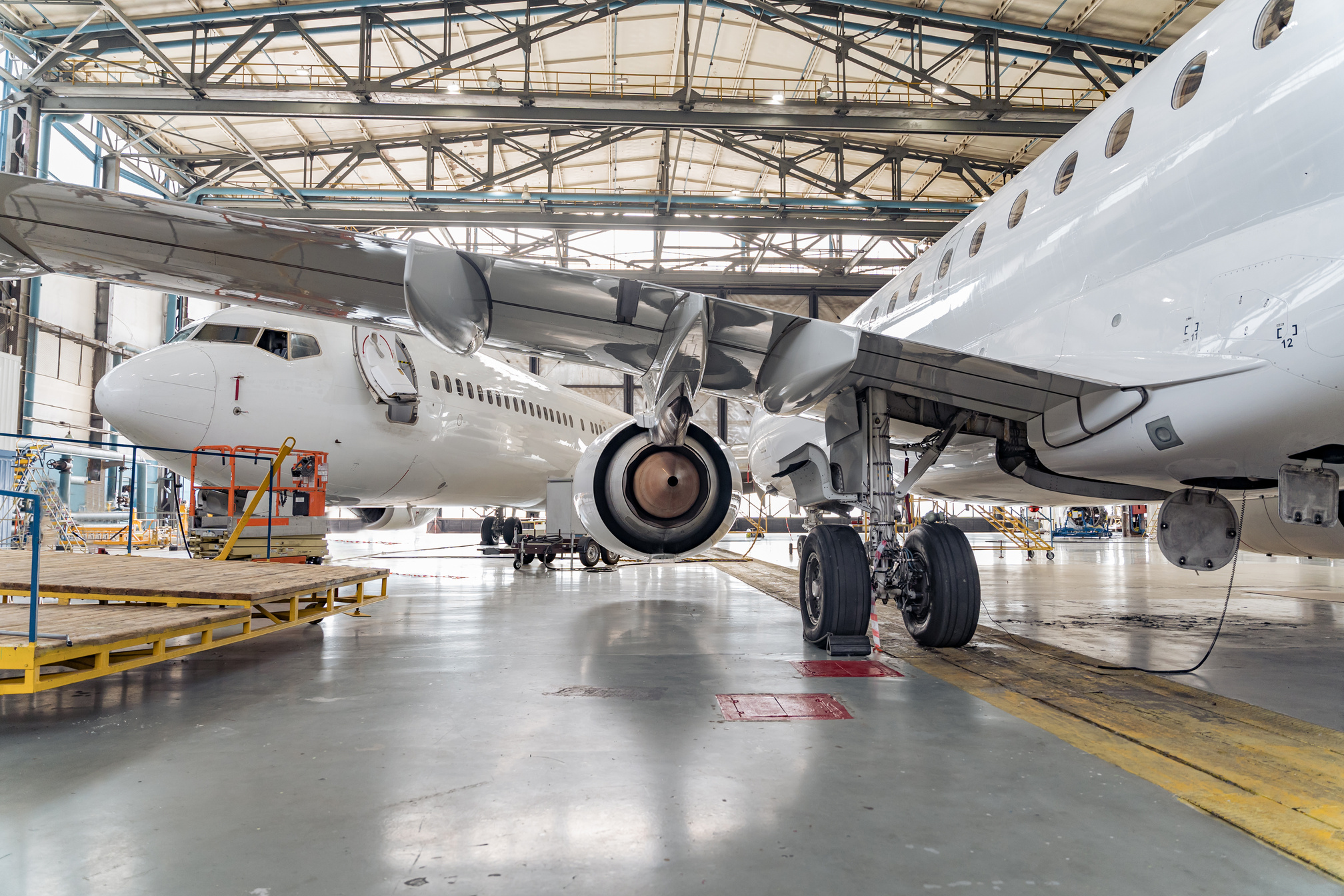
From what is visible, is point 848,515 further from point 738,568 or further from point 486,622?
point 738,568

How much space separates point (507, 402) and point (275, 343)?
3.84 m

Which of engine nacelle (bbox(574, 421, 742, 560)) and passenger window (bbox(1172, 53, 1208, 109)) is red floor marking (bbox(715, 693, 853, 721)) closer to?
engine nacelle (bbox(574, 421, 742, 560))

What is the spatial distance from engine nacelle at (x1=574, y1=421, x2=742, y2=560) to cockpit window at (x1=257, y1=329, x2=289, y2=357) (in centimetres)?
482

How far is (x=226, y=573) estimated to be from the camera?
5.67 meters

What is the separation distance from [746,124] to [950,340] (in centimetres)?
991

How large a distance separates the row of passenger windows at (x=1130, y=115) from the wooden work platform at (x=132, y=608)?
17.7 feet

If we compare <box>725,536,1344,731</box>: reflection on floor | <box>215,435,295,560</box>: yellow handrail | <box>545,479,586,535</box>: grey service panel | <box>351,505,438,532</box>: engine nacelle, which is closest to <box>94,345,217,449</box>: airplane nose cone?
<box>215,435,295,560</box>: yellow handrail

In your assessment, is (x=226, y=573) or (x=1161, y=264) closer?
(x=1161, y=264)

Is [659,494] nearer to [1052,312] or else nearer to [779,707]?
[779,707]

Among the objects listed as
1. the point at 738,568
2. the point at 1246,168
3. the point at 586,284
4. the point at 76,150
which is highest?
the point at 76,150

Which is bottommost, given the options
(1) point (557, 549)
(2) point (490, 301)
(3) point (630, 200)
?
(1) point (557, 549)

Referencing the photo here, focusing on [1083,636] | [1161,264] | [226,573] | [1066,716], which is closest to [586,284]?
[1161,264]

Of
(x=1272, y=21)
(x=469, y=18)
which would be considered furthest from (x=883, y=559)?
(x=469, y=18)

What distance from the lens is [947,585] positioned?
5516 millimetres
